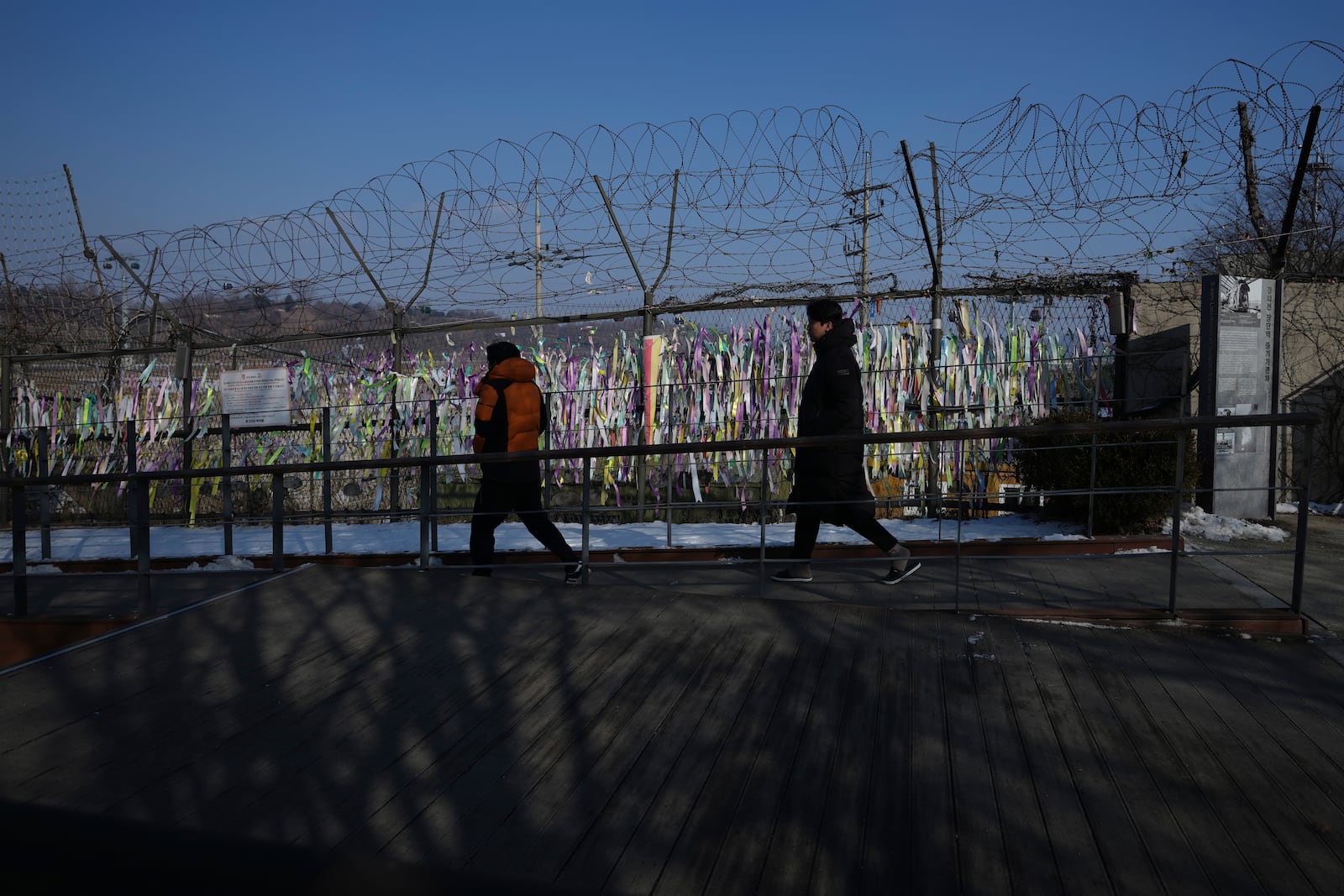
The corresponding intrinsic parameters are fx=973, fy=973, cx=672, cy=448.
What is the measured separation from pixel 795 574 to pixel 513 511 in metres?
1.65

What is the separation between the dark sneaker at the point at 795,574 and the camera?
5438mm

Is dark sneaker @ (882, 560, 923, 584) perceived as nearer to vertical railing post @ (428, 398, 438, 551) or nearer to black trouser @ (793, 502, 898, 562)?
black trouser @ (793, 502, 898, 562)

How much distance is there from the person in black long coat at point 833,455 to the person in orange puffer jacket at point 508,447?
Answer: 1370 mm

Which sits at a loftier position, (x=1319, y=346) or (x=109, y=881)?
(x=1319, y=346)

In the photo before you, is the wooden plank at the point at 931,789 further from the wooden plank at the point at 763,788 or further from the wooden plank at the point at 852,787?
the wooden plank at the point at 763,788

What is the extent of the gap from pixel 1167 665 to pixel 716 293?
5.39m

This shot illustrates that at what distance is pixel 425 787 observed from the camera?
8.93ft

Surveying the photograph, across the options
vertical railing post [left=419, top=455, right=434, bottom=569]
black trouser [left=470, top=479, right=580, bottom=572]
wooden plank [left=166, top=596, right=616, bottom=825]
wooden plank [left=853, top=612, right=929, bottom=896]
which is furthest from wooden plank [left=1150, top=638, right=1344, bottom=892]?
vertical railing post [left=419, top=455, right=434, bottom=569]

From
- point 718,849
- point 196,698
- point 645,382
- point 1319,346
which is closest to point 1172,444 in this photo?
point 1319,346

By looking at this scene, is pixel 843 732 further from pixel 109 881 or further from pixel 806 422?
pixel 806 422

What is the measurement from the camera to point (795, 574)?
5.47 m

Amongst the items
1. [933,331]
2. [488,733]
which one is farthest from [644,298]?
[488,733]

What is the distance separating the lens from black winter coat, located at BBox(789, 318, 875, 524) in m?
5.37

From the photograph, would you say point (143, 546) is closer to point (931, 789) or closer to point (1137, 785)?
point (931, 789)
